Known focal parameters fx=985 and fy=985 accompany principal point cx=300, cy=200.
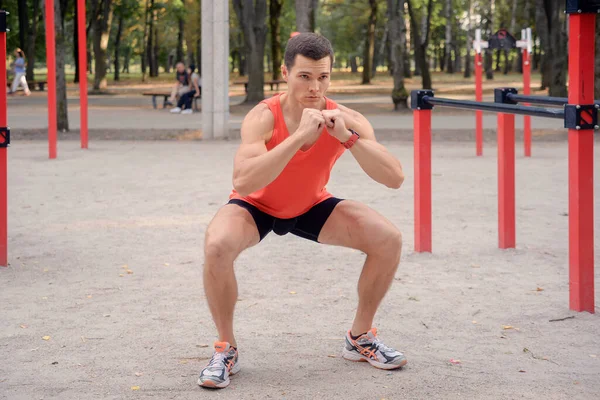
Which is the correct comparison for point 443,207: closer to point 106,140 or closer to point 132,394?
point 132,394

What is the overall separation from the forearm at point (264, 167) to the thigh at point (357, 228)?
0.51 metres

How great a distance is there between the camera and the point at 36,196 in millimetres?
10289

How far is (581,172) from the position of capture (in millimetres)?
5352

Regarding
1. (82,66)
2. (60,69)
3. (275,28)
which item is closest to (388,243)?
(82,66)

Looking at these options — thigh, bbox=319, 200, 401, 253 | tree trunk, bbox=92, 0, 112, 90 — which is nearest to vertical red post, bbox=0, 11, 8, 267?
thigh, bbox=319, 200, 401, 253

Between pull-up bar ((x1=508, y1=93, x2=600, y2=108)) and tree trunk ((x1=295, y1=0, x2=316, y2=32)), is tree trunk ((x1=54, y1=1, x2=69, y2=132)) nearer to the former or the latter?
tree trunk ((x1=295, y1=0, x2=316, y2=32))

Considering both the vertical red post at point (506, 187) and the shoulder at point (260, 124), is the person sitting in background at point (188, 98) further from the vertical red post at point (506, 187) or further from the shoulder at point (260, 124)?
the shoulder at point (260, 124)

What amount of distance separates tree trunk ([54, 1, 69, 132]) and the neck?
45.4 ft

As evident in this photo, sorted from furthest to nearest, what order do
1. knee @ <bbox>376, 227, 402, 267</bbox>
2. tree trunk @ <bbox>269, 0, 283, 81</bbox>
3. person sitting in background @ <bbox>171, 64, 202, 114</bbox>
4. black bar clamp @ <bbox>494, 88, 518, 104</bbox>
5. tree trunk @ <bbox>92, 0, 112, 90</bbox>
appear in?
tree trunk @ <bbox>92, 0, 112, 90</bbox> → tree trunk @ <bbox>269, 0, 283, 81</bbox> → person sitting in background @ <bbox>171, 64, 202, 114</bbox> → black bar clamp @ <bbox>494, 88, 518, 104</bbox> → knee @ <bbox>376, 227, 402, 267</bbox>

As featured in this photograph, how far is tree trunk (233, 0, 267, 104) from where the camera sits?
26.6m

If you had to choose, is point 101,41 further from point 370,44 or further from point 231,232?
point 231,232

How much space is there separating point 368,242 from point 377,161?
41 centimetres

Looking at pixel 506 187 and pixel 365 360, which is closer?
pixel 365 360

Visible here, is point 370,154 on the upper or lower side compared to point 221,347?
upper
